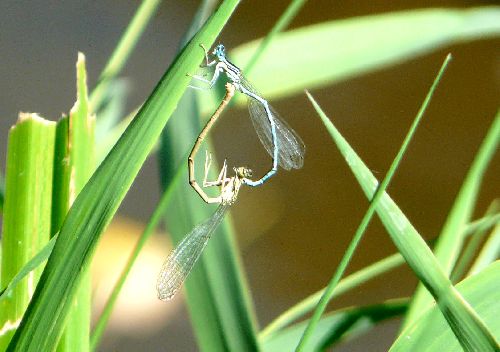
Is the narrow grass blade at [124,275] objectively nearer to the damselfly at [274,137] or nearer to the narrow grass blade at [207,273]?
the narrow grass blade at [207,273]

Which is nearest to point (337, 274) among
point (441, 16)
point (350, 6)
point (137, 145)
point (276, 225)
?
point (137, 145)

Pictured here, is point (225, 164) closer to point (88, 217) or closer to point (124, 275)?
point (124, 275)

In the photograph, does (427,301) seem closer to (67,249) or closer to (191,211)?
(191,211)

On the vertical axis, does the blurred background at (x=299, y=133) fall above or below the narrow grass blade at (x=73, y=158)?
above

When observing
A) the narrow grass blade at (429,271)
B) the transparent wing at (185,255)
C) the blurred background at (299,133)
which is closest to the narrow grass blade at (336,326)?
the transparent wing at (185,255)

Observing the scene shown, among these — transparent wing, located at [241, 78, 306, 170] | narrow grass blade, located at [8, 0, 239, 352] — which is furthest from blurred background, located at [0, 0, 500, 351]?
narrow grass blade, located at [8, 0, 239, 352]

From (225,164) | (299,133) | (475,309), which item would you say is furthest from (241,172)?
(299,133)
